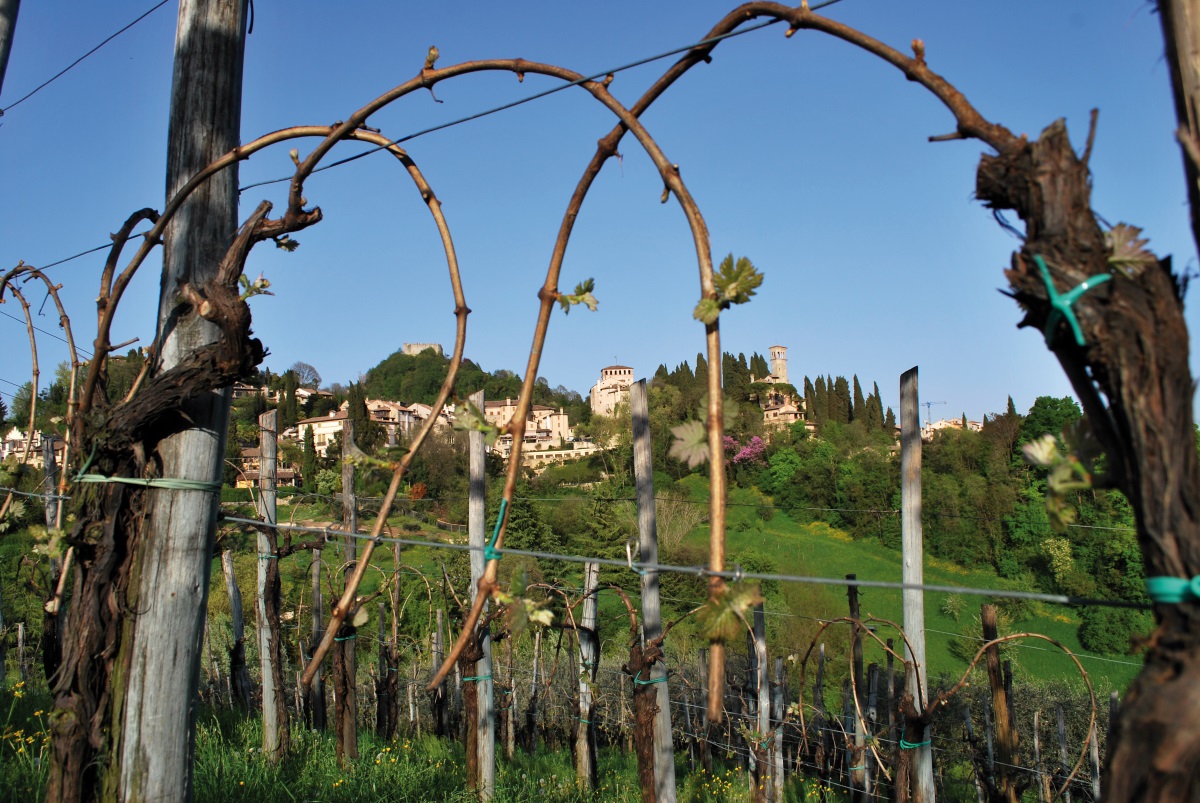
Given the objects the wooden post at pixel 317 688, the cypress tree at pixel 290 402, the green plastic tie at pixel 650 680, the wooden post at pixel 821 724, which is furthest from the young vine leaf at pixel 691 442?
the cypress tree at pixel 290 402

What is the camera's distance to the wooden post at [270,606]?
555cm

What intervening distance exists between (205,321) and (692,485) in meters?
32.7

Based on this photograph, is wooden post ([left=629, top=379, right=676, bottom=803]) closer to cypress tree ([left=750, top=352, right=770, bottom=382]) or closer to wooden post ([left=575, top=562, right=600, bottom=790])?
wooden post ([left=575, top=562, right=600, bottom=790])

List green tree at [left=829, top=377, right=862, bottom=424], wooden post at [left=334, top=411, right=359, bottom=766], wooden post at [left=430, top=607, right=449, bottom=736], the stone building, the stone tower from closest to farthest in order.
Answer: wooden post at [left=334, top=411, right=359, bottom=766] → wooden post at [left=430, top=607, right=449, bottom=736] → green tree at [left=829, top=377, right=862, bottom=424] → the stone building → the stone tower

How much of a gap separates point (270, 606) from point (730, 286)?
5754 mm

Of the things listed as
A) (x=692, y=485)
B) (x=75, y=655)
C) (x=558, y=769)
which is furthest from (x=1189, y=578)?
(x=692, y=485)

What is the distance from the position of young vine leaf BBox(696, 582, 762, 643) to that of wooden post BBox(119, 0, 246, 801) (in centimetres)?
142

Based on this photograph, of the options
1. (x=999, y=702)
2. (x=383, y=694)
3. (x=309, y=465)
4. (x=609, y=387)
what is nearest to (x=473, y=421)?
(x=999, y=702)

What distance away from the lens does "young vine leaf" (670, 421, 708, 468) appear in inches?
43.8

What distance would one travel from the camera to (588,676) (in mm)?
6012

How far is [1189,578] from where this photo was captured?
91cm

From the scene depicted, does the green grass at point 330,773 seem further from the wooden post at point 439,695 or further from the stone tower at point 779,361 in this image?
the stone tower at point 779,361

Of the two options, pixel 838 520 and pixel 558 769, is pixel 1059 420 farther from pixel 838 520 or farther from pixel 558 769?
pixel 558 769

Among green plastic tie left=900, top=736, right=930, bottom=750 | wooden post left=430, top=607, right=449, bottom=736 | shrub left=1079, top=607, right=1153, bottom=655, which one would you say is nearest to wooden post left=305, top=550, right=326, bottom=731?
wooden post left=430, top=607, right=449, bottom=736
